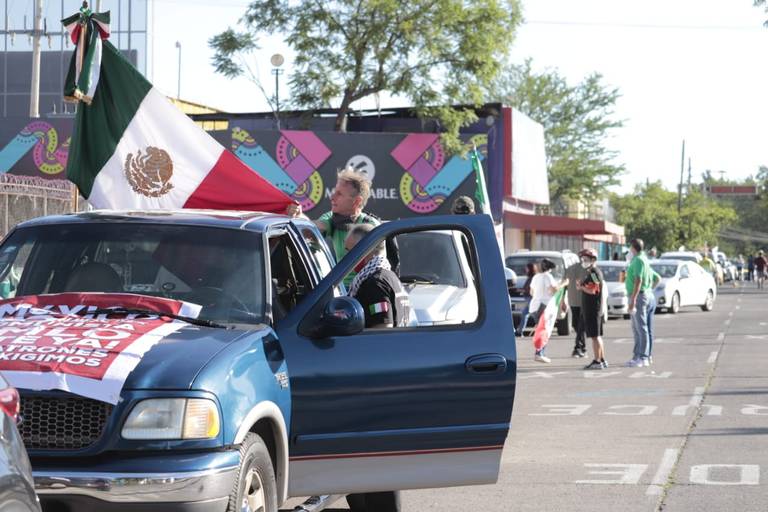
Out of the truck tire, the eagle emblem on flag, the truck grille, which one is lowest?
the truck tire

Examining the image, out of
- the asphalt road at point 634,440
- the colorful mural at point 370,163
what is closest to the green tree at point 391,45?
the colorful mural at point 370,163

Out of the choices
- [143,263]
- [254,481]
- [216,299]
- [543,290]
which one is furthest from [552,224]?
[254,481]

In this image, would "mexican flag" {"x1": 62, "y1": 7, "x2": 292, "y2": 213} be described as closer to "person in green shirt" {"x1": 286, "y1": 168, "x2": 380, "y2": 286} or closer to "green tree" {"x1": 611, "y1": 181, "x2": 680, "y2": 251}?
"person in green shirt" {"x1": 286, "y1": 168, "x2": 380, "y2": 286}

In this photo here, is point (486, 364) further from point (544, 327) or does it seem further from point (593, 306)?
point (544, 327)

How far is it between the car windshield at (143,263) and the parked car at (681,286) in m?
31.9

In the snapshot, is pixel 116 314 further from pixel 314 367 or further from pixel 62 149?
pixel 62 149

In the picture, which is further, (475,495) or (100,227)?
(475,495)

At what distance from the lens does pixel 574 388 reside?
17.0m

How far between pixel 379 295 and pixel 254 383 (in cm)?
145

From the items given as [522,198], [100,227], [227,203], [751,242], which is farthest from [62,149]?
[751,242]

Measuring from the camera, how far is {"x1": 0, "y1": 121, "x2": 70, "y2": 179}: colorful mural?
44.2 meters

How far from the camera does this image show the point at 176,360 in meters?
5.68

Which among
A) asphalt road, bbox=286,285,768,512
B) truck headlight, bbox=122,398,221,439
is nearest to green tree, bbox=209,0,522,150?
asphalt road, bbox=286,285,768,512

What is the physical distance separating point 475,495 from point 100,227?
3459 millimetres
